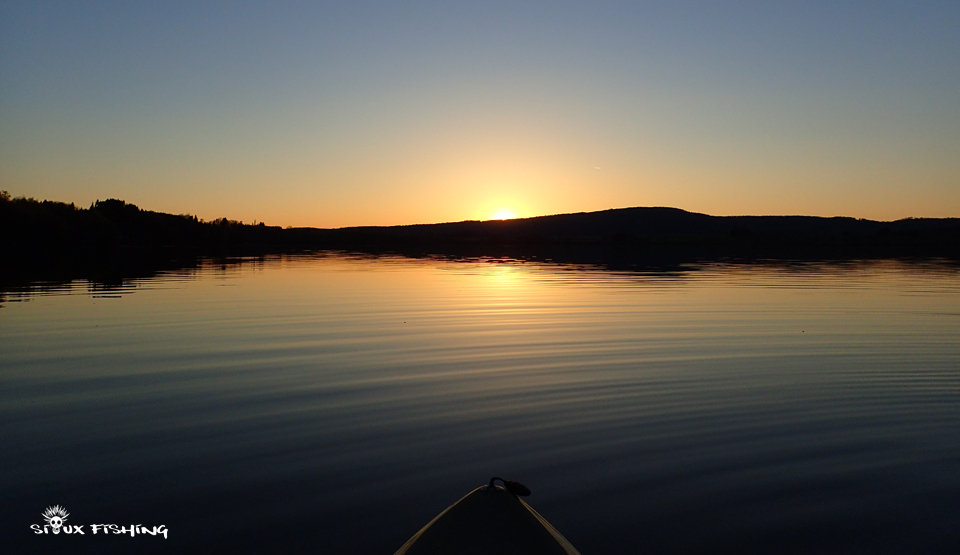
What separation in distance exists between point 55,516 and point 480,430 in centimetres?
504

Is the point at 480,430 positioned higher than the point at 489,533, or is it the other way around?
the point at 489,533

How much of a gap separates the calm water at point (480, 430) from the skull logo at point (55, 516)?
0.10 meters

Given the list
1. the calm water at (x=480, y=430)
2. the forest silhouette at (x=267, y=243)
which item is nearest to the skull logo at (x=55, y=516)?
the calm water at (x=480, y=430)

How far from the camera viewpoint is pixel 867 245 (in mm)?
131250

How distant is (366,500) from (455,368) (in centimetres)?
676

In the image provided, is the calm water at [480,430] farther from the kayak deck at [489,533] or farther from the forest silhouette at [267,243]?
the forest silhouette at [267,243]

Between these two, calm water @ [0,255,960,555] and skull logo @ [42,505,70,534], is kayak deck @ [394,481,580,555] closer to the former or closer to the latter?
calm water @ [0,255,960,555]

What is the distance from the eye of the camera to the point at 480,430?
9.16 metres

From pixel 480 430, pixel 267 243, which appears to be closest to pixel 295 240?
pixel 267 243

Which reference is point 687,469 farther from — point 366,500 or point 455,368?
point 455,368

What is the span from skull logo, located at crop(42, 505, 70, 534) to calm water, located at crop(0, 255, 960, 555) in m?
0.10

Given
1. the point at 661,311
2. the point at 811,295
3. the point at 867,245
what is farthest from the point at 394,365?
the point at 867,245

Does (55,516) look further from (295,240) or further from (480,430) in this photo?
(295,240)

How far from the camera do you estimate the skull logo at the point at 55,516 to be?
621cm
